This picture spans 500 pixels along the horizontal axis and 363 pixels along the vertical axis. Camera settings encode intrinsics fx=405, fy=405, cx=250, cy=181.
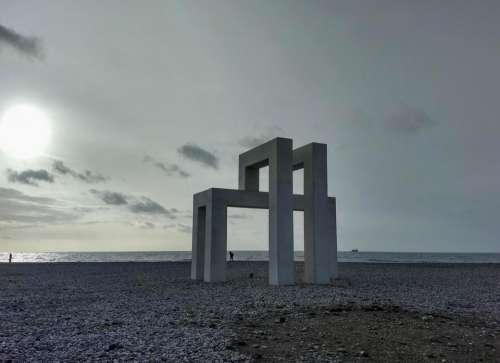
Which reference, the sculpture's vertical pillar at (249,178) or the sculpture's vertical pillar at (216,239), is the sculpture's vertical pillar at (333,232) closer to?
the sculpture's vertical pillar at (249,178)

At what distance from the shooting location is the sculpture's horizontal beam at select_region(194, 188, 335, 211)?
56.4 feet

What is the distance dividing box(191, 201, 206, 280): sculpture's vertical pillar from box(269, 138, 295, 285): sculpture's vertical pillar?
13.7 ft

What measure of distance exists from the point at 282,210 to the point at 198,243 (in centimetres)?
524

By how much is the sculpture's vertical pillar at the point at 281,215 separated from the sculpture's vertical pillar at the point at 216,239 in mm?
2195

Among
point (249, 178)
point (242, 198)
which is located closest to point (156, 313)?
point (242, 198)

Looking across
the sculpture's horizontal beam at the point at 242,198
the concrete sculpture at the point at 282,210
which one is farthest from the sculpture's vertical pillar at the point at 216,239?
the sculpture's horizontal beam at the point at 242,198

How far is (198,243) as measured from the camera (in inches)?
752

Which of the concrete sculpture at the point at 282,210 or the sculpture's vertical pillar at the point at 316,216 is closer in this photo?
the concrete sculpture at the point at 282,210

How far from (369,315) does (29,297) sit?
1050 centimetres

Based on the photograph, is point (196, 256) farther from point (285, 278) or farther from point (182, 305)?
point (182, 305)

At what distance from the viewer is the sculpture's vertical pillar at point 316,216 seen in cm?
1623

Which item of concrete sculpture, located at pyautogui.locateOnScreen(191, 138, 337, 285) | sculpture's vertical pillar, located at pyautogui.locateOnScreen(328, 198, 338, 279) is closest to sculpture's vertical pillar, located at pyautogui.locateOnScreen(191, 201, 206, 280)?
concrete sculpture, located at pyautogui.locateOnScreen(191, 138, 337, 285)

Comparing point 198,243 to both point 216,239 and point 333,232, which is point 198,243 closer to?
point 216,239

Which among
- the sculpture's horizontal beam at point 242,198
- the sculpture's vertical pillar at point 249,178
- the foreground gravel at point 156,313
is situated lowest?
the foreground gravel at point 156,313
